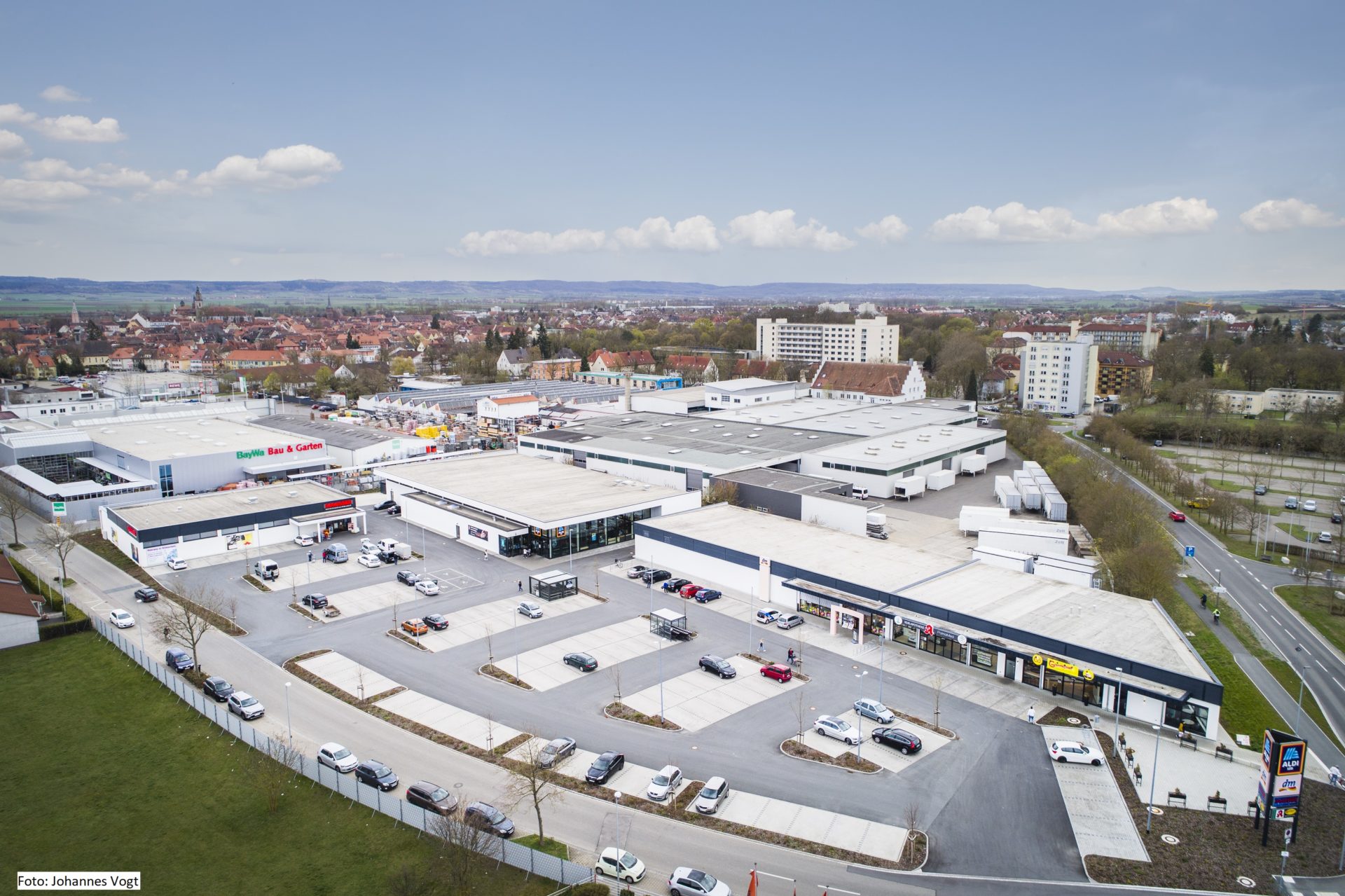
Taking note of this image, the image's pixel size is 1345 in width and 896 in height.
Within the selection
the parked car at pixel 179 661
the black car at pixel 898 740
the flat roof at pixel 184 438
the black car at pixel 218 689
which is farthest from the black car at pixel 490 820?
the flat roof at pixel 184 438

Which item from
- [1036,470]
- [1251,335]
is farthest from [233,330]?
[1251,335]

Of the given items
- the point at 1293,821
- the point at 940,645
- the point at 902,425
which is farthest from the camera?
the point at 902,425

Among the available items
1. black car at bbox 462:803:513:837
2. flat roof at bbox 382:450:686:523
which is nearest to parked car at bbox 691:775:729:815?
black car at bbox 462:803:513:837

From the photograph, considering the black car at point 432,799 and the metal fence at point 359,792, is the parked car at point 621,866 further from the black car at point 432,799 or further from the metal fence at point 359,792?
the black car at point 432,799

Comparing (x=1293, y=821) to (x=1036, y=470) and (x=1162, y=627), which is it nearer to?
(x=1162, y=627)

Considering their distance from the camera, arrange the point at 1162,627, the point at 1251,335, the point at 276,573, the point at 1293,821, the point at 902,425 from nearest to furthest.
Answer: the point at 1293,821, the point at 1162,627, the point at 276,573, the point at 902,425, the point at 1251,335

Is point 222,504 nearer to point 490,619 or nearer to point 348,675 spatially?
point 490,619

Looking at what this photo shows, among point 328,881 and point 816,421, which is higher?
point 816,421

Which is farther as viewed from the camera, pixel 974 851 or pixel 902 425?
pixel 902 425

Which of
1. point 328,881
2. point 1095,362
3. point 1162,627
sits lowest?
point 328,881
